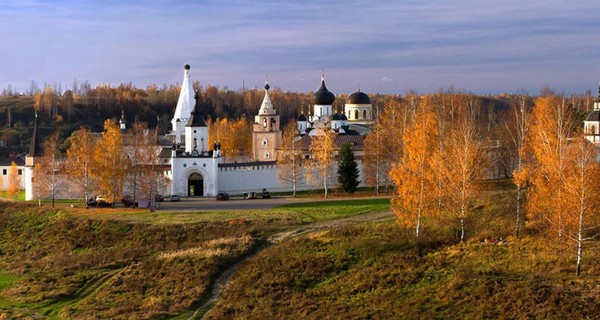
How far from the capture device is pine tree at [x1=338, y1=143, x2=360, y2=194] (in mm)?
37656

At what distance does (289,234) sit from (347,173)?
10987mm

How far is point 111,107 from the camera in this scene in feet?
317

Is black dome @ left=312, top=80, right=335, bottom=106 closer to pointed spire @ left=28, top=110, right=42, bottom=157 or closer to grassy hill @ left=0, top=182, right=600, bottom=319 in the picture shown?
pointed spire @ left=28, top=110, right=42, bottom=157

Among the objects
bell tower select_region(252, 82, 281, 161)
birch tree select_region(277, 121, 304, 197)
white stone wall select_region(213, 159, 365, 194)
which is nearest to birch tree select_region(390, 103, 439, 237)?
birch tree select_region(277, 121, 304, 197)

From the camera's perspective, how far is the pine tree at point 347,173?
37.7m

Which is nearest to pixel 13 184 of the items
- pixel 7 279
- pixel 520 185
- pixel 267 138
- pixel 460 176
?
pixel 7 279

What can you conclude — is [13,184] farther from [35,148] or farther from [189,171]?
[189,171]

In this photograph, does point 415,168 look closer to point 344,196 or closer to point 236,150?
point 344,196

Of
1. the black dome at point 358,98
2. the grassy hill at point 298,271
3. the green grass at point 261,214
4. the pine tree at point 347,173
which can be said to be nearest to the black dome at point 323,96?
the black dome at point 358,98

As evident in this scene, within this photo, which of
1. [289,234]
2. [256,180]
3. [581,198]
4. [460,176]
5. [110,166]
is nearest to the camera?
[581,198]

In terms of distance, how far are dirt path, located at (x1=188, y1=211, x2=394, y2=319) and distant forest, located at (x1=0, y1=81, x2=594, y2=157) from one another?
46.9 m

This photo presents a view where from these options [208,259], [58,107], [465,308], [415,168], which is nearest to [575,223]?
[465,308]

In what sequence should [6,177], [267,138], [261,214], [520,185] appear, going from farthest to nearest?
1. [267,138]
2. [6,177]
3. [261,214]
4. [520,185]

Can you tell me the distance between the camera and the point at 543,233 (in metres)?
22.6
